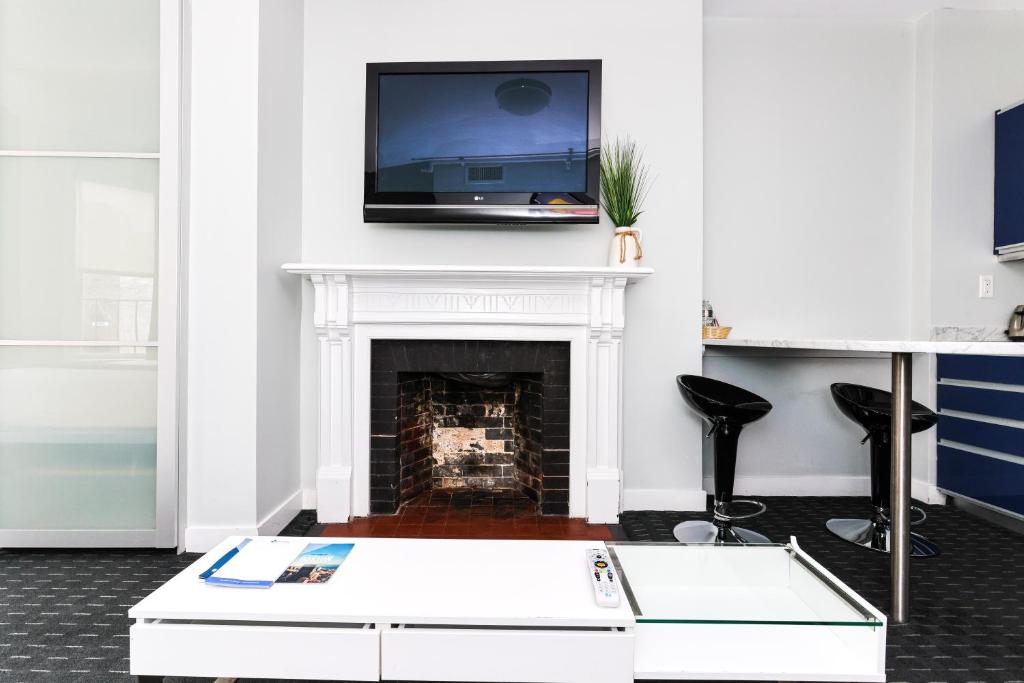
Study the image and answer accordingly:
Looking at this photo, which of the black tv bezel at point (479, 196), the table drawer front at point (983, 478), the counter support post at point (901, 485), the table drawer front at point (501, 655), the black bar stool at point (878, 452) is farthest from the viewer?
the black tv bezel at point (479, 196)

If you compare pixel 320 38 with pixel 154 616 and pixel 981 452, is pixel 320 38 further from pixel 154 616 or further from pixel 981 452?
pixel 981 452

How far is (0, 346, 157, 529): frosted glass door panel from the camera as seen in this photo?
7.55 feet

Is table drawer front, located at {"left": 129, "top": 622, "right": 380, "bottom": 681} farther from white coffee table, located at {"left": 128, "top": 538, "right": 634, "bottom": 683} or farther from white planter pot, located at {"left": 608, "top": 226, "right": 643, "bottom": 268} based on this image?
white planter pot, located at {"left": 608, "top": 226, "right": 643, "bottom": 268}

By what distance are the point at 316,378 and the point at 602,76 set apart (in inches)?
84.3

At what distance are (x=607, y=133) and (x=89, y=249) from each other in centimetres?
244

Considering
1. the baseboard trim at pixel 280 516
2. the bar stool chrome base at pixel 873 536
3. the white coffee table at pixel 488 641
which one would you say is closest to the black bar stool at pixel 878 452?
the bar stool chrome base at pixel 873 536

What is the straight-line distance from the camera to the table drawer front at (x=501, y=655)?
1.11 meters

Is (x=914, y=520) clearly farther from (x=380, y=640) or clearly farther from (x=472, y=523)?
(x=380, y=640)

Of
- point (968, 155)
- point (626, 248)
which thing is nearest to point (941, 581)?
point (626, 248)

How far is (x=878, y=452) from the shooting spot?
2.38 metres

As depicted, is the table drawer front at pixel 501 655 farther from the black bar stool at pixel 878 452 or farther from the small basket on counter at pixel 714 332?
the small basket on counter at pixel 714 332

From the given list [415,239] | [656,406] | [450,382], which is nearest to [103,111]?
[415,239]

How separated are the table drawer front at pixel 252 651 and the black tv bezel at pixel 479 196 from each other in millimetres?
1966

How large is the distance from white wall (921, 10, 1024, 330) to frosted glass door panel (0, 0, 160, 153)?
12.8 ft
